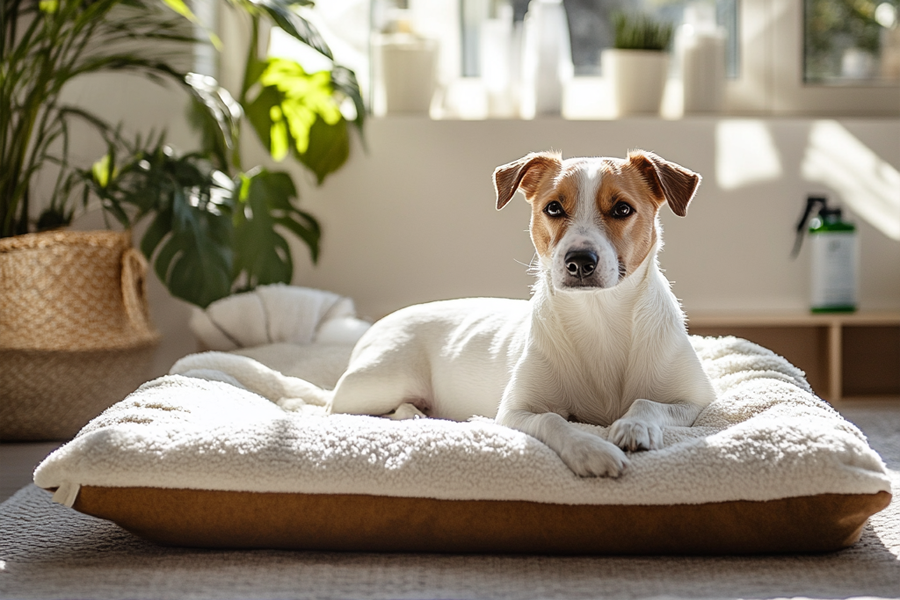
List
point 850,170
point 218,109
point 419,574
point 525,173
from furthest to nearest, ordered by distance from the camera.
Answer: point 850,170
point 218,109
point 525,173
point 419,574

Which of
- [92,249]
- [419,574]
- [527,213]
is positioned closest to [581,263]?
[419,574]

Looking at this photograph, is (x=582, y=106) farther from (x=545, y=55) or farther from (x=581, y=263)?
(x=581, y=263)

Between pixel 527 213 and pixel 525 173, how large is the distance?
1628mm

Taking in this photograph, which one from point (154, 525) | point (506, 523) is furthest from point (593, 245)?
point (154, 525)

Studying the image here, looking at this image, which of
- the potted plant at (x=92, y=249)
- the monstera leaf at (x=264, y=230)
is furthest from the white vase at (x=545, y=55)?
the monstera leaf at (x=264, y=230)

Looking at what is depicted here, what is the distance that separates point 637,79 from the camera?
3336 millimetres

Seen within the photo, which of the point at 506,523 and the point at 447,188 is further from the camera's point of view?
the point at 447,188

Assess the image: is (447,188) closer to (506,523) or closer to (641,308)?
(641,308)

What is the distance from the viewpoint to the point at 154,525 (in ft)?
4.53

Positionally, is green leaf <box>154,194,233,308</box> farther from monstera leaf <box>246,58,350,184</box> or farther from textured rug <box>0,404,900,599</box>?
textured rug <box>0,404,900,599</box>

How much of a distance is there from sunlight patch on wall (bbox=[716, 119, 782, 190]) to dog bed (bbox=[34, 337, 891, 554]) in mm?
2062

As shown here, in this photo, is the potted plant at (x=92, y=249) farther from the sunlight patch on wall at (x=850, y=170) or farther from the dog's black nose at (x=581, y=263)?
the sunlight patch on wall at (x=850, y=170)

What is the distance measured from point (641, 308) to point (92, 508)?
103 centimetres

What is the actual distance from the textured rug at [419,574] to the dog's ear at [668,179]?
2.16 feet
